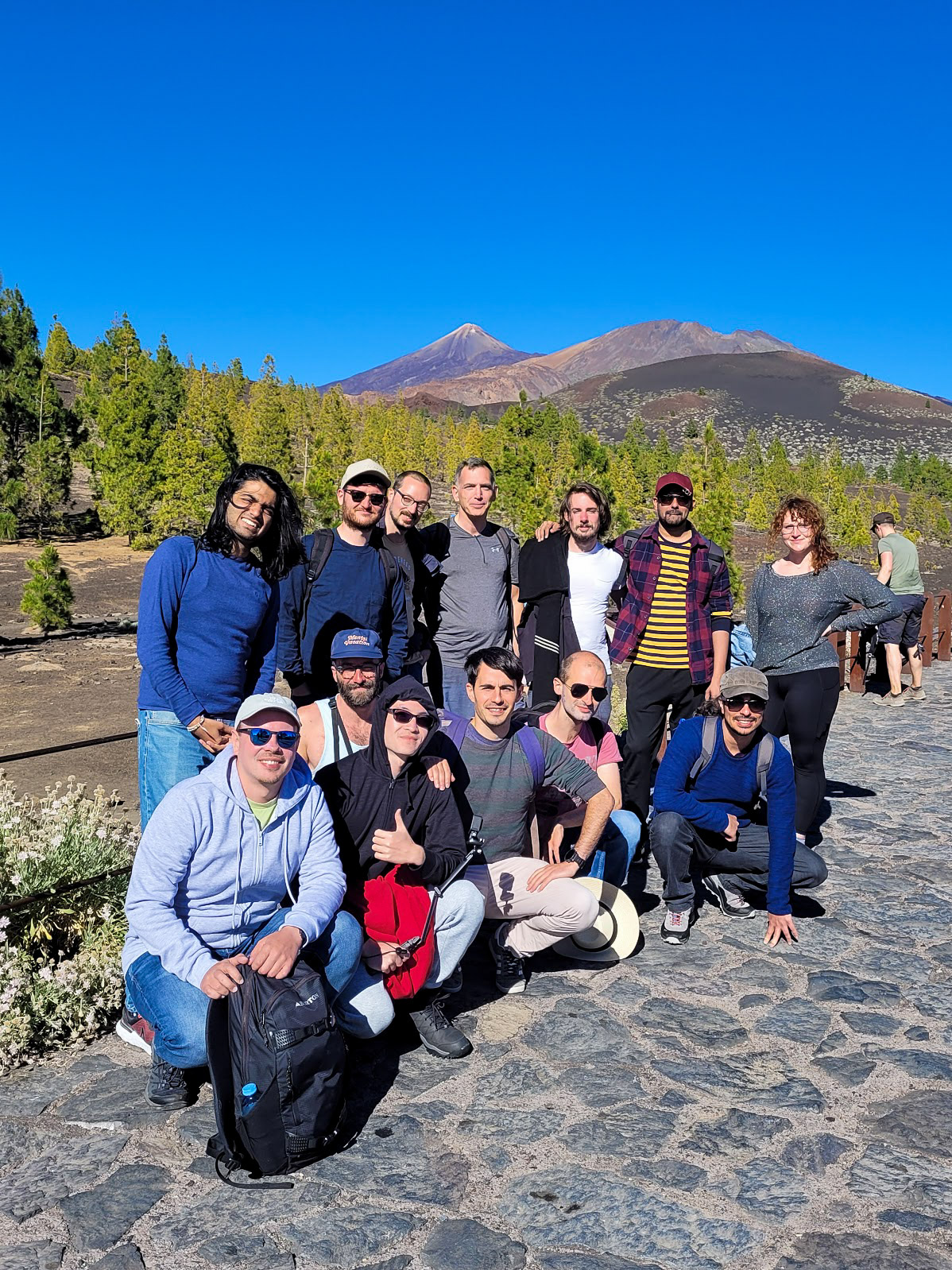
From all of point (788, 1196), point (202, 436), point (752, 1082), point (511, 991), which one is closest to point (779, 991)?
point (752, 1082)

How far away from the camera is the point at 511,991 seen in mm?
4129

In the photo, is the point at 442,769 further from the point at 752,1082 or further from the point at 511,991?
the point at 752,1082

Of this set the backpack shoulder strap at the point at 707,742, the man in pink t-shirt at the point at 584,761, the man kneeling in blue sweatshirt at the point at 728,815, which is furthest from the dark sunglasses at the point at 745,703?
the man in pink t-shirt at the point at 584,761

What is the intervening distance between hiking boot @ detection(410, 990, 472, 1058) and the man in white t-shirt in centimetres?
Answer: 190

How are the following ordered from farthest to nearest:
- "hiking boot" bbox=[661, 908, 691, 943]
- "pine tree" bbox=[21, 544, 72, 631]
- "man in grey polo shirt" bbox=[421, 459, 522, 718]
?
"pine tree" bbox=[21, 544, 72, 631] < "man in grey polo shirt" bbox=[421, 459, 522, 718] < "hiking boot" bbox=[661, 908, 691, 943]

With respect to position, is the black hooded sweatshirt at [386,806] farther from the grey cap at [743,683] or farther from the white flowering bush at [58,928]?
the grey cap at [743,683]

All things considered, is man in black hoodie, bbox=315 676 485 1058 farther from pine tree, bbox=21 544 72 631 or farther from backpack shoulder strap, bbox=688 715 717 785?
pine tree, bbox=21 544 72 631

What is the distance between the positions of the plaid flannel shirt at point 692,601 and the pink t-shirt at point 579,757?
0.82 m

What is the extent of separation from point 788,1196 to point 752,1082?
0.63m

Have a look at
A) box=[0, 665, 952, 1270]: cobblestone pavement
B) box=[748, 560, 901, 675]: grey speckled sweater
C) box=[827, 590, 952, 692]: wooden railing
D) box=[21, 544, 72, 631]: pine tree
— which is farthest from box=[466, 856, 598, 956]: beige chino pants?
box=[21, 544, 72, 631]: pine tree

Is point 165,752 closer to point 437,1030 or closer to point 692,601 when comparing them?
point 437,1030

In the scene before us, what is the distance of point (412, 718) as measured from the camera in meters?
3.53

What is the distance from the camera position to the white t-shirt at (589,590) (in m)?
5.22

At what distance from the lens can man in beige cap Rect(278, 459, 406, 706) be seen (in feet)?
13.9
